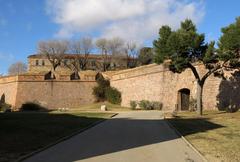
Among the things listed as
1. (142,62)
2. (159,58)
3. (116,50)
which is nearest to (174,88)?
(159,58)

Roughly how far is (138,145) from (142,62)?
69.2m

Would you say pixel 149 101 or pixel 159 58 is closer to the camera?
pixel 159 58

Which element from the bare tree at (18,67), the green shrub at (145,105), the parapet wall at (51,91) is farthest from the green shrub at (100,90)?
the bare tree at (18,67)

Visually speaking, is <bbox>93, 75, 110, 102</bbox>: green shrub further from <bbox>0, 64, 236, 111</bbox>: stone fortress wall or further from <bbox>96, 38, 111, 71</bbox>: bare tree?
<bbox>96, 38, 111, 71</bbox>: bare tree

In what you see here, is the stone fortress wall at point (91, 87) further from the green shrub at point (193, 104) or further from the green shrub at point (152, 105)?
the green shrub at point (193, 104)

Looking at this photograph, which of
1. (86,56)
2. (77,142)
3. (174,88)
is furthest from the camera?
(86,56)

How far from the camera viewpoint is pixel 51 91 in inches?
2101

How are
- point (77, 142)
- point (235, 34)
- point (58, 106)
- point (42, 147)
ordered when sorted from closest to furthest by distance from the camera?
point (42, 147)
point (77, 142)
point (235, 34)
point (58, 106)

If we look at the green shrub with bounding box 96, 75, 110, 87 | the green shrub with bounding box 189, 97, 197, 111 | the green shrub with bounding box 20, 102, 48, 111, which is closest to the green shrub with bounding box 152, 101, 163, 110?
the green shrub with bounding box 189, 97, 197, 111

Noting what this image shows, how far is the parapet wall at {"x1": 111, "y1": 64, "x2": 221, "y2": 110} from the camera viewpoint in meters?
36.2

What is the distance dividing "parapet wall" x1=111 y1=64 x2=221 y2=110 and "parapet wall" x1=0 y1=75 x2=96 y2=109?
4442 millimetres

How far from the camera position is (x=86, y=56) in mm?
86625

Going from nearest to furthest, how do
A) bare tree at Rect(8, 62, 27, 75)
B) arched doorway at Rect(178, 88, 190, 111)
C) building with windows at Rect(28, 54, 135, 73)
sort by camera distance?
1. arched doorway at Rect(178, 88, 190, 111)
2. building with windows at Rect(28, 54, 135, 73)
3. bare tree at Rect(8, 62, 27, 75)

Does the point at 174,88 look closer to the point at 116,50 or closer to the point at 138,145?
the point at 138,145
